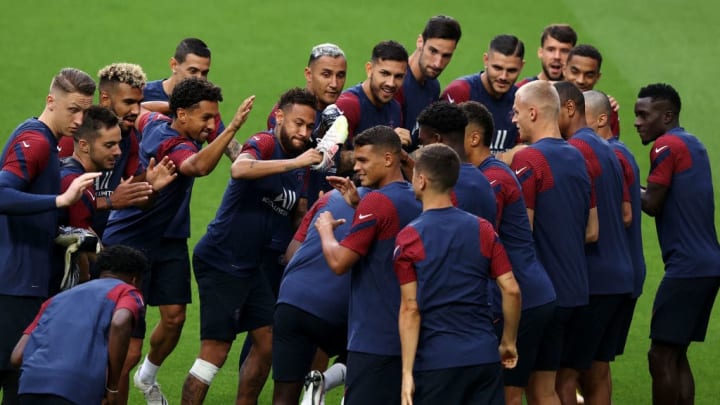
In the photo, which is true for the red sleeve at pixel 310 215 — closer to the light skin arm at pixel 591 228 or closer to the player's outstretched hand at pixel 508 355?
the player's outstretched hand at pixel 508 355

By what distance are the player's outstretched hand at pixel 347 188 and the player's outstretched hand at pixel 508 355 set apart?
1294 millimetres

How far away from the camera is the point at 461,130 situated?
801 centimetres

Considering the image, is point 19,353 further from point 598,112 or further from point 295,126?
point 598,112

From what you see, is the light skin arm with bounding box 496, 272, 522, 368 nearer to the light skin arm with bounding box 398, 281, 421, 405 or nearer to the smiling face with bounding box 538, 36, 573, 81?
the light skin arm with bounding box 398, 281, 421, 405

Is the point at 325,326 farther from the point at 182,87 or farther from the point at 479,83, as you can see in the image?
the point at 479,83

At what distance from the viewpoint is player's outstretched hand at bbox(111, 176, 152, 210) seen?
8.91 meters

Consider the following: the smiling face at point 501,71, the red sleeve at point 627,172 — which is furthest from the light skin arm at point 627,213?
the smiling face at point 501,71

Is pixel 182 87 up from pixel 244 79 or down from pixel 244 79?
up

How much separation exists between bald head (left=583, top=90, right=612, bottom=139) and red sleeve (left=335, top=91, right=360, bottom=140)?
1728mm

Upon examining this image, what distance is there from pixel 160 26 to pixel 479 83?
10.9m

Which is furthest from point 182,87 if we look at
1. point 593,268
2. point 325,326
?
point 593,268

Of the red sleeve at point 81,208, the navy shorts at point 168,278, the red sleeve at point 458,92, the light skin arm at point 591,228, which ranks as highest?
the red sleeve at point 458,92

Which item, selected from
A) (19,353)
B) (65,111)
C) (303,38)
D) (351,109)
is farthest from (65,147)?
(303,38)

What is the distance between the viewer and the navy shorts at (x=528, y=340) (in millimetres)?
8297
